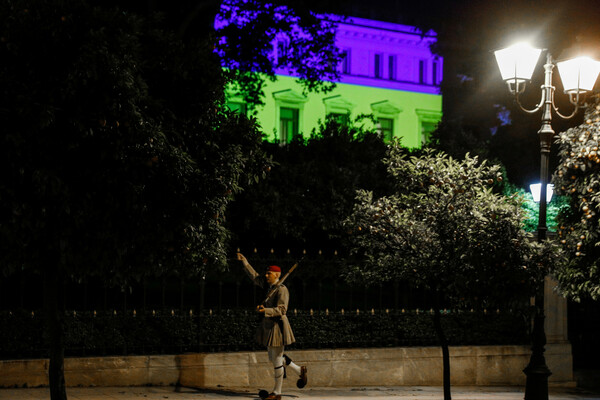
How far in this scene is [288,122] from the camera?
50.5 m

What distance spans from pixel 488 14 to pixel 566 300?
1347cm

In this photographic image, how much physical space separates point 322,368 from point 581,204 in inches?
192

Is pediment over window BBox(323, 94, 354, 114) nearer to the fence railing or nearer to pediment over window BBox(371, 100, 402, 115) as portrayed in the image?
pediment over window BBox(371, 100, 402, 115)

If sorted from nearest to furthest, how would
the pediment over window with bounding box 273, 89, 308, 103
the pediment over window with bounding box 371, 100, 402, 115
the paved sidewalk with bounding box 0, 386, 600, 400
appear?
the paved sidewalk with bounding box 0, 386, 600, 400, the pediment over window with bounding box 273, 89, 308, 103, the pediment over window with bounding box 371, 100, 402, 115

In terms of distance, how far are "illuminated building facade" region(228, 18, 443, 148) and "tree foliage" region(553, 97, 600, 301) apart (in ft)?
119

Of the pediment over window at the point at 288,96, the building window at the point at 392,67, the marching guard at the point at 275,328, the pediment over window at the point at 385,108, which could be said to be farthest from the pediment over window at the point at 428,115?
the marching guard at the point at 275,328

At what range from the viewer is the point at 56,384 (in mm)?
8234

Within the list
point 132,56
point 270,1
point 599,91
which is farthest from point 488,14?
point 132,56

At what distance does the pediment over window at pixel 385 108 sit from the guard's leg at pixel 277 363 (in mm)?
43017

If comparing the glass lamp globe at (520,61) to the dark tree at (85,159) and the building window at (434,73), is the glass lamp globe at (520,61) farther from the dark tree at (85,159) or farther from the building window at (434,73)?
the building window at (434,73)

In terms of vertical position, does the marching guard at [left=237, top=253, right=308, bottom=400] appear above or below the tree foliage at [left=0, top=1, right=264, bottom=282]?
below

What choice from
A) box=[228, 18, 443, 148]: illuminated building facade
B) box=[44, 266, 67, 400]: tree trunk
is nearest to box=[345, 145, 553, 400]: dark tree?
box=[44, 266, 67, 400]: tree trunk

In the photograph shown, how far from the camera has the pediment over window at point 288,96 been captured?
161 ft

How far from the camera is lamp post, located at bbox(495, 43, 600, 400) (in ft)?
35.0
